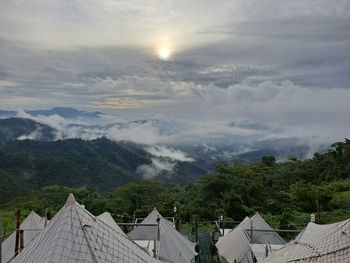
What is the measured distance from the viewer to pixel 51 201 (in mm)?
40812

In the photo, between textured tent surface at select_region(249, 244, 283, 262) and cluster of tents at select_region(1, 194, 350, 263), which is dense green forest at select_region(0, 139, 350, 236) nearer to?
textured tent surface at select_region(249, 244, 283, 262)

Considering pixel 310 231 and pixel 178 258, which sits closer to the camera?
pixel 310 231

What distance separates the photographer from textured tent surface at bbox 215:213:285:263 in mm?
16859

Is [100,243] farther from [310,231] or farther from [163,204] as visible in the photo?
[163,204]

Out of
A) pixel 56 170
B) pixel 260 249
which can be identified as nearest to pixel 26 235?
pixel 260 249

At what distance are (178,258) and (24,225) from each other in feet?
24.1

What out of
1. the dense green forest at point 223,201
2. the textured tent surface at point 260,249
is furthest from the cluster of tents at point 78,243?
the dense green forest at point 223,201

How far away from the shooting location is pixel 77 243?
6.17 metres

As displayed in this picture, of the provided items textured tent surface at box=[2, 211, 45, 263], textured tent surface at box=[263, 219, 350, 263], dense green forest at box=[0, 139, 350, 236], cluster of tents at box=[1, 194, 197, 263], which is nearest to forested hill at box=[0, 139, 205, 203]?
dense green forest at box=[0, 139, 350, 236]

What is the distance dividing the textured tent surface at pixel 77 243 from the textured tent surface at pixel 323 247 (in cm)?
312

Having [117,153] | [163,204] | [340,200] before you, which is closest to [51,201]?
[163,204]

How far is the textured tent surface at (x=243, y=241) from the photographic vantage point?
16859 millimetres

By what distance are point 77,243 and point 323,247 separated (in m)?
4.54

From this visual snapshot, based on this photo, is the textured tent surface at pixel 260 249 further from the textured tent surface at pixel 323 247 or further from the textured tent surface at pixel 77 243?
the textured tent surface at pixel 77 243
